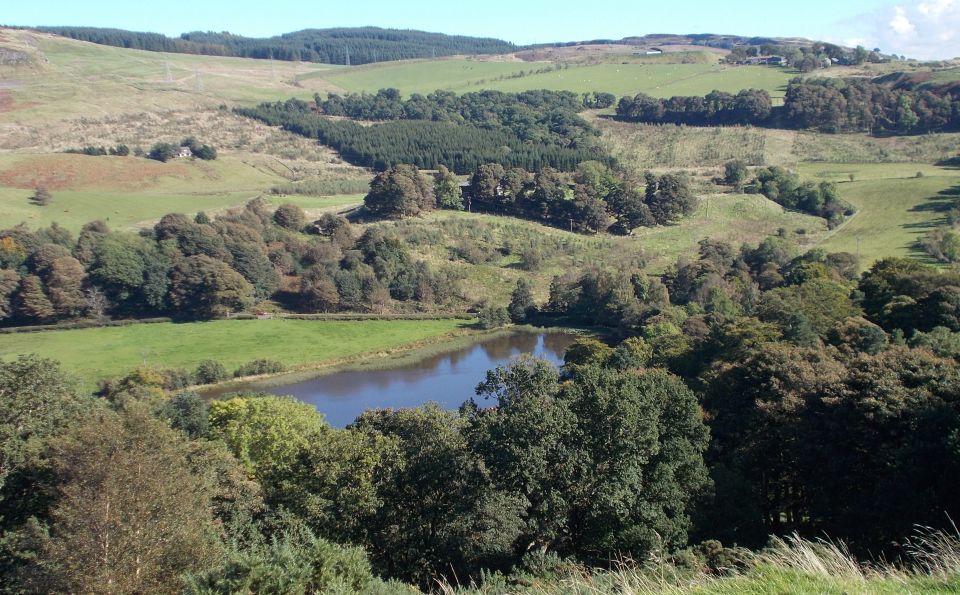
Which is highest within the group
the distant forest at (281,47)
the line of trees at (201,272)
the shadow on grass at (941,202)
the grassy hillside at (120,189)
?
the distant forest at (281,47)

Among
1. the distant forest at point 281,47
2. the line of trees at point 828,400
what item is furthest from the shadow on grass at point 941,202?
the distant forest at point 281,47

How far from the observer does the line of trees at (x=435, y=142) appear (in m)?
77.4

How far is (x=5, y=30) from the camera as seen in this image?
122 m

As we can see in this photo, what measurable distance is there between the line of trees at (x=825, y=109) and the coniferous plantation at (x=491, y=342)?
43 cm

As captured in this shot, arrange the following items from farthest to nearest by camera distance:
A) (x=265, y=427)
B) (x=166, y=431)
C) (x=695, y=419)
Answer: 1. (x=265, y=427)
2. (x=695, y=419)
3. (x=166, y=431)

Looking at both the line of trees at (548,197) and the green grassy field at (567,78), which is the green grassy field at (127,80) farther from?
the line of trees at (548,197)

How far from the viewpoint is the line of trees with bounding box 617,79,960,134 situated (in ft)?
246

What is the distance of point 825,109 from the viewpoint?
80.2 meters

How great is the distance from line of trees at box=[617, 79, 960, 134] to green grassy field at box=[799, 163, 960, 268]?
1194cm

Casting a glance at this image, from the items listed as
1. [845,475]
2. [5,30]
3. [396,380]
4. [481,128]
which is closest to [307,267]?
[396,380]

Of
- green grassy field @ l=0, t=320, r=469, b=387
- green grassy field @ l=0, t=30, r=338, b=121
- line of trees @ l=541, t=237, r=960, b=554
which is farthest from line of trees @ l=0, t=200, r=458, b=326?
green grassy field @ l=0, t=30, r=338, b=121

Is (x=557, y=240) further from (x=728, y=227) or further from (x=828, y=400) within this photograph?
(x=828, y=400)

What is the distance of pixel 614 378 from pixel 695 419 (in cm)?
214

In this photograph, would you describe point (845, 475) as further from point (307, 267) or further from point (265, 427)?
point (307, 267)
